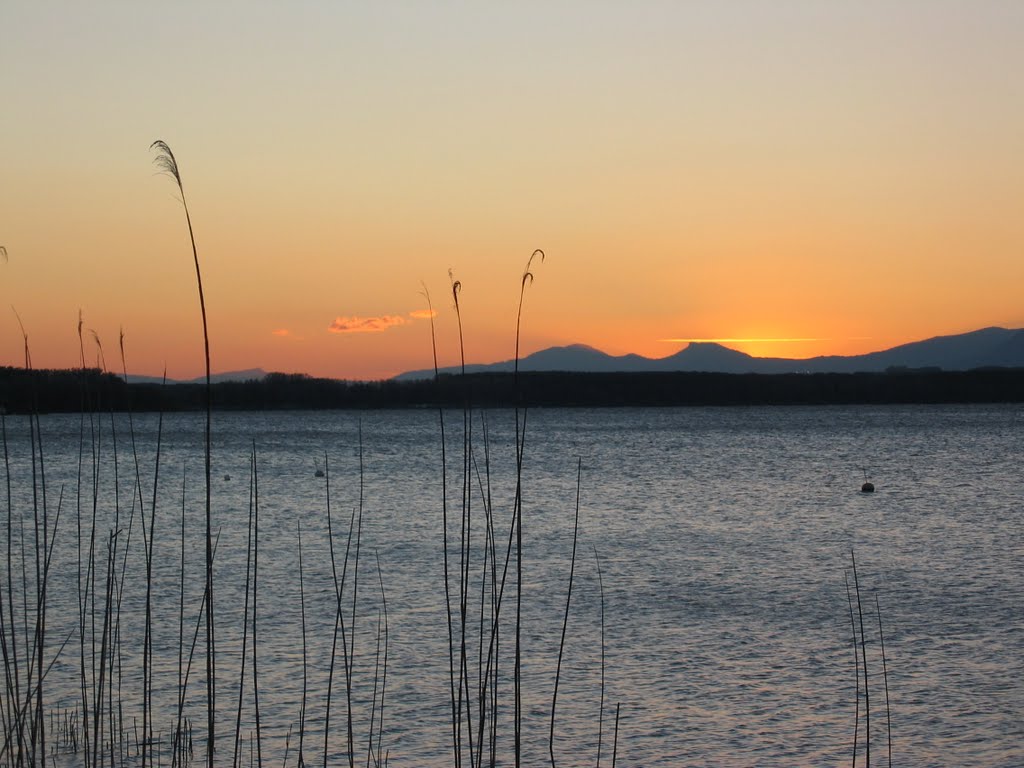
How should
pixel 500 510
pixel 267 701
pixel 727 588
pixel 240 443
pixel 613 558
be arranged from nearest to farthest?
pixel 267 701 < pixel 727 588 < pixel 613 558 < pixel 500 510 < pixel 240 443

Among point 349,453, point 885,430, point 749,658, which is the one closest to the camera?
point 749,658

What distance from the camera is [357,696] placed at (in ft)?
33.8

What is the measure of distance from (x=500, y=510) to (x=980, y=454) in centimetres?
3794

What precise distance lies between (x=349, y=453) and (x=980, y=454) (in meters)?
35.1

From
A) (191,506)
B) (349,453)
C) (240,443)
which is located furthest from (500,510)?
(240,443)

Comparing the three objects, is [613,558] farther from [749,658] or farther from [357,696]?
[357,696]

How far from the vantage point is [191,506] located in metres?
31.1

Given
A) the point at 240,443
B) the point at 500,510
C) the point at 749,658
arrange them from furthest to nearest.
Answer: the point at 240,443
the point at 500,510
the point at 749,658

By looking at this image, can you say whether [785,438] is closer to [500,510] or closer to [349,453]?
[349,453]

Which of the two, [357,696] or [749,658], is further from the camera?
[749,658]

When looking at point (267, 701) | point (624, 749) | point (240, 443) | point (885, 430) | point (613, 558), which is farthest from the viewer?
point (885, 430)

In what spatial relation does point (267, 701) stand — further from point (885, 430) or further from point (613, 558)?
point (885, 430)

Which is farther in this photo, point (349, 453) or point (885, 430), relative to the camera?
point (885, 430)

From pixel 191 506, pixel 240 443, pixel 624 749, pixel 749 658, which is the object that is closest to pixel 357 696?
pixel 624 749
